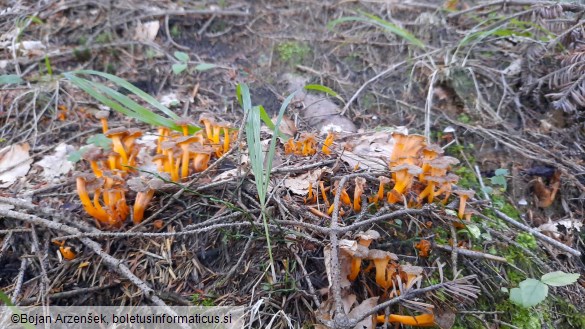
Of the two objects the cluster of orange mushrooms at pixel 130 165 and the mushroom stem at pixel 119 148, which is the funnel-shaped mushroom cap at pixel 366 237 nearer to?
the cluster of orange mushrooms at pixel 130 165

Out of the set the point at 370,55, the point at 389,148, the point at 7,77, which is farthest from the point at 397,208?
the point at 7,77

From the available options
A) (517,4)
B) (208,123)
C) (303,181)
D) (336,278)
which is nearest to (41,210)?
(208,123)

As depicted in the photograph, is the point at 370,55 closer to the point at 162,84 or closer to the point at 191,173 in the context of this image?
the point at 162,84

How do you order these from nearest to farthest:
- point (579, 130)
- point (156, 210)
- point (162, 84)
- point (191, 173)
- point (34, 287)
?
point (34, 287) → point (156, 210) → point (191, 173) → point (579, 130) → point (162, 84)

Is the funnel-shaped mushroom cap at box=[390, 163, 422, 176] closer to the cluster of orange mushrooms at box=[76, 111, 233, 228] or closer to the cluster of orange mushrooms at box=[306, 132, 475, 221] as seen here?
the cluster of orange mushrooms at box=[306, 132, 475, 221]

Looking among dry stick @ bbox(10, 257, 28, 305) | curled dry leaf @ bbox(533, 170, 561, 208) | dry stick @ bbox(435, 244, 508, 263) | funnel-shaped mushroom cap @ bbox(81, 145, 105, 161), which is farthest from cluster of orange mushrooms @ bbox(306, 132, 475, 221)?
dry stick @ bbox(10, 257, 28, 305)

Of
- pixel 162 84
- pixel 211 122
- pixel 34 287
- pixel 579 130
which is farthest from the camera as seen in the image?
pixel 162 84

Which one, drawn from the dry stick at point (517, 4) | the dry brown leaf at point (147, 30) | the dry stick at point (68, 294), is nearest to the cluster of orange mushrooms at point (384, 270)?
the dry stick at point (68, 294)
